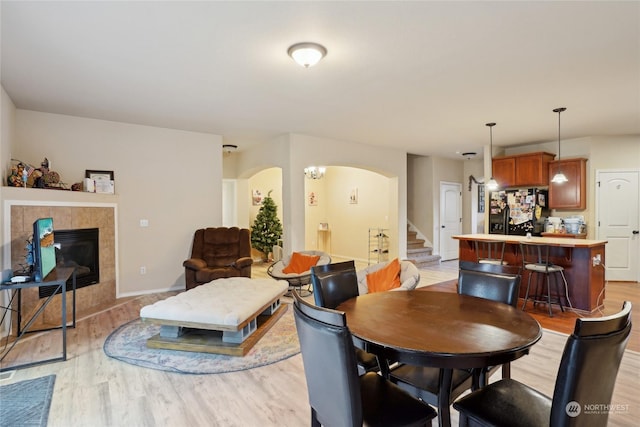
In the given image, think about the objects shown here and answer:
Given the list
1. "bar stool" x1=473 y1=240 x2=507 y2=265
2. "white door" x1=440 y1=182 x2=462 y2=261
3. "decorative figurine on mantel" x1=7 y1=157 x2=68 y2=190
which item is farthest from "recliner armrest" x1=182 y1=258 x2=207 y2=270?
"white door" x1=440 y1=182 x2=462 y2=261

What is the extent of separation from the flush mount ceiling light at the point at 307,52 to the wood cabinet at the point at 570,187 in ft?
17.7

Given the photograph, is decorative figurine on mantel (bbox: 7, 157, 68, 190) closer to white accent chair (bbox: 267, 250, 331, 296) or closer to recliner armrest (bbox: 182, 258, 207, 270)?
recliner armrest (bbox: 182, 258, 207, 270)

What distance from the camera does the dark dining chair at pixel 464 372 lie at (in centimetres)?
180

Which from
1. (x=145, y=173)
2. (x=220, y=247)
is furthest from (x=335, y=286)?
(x=145, y=173)

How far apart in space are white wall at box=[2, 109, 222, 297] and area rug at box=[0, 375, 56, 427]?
265 cm

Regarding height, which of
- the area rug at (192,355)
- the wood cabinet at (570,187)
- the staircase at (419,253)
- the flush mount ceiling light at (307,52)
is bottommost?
the area rug at (192,355)

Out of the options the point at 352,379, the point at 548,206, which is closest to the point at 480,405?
the point at 352,379

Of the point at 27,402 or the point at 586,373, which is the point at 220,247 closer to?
the point at 27,402

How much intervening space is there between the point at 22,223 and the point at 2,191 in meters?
0.40

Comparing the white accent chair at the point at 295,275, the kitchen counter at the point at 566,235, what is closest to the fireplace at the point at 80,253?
the white accent chair at the point at 295,275

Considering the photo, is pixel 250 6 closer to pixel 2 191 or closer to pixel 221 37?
pixel 221 37

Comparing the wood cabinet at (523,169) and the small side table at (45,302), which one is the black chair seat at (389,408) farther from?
the wood cabinet at (523,169)

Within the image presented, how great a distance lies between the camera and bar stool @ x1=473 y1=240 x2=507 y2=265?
5.12 m

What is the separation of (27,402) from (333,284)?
2.24 m
